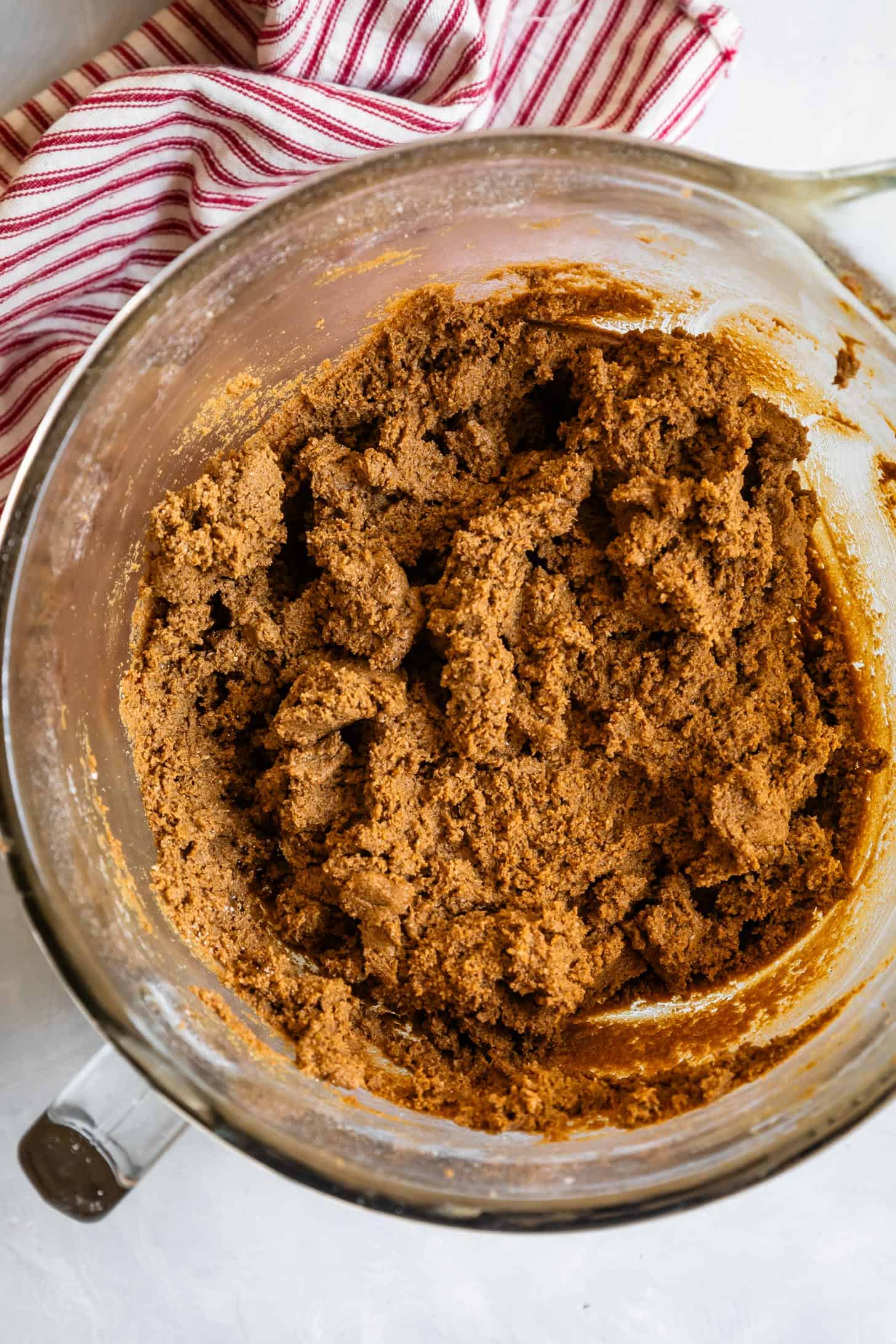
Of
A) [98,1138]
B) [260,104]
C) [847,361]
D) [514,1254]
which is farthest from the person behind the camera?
[514,1254]

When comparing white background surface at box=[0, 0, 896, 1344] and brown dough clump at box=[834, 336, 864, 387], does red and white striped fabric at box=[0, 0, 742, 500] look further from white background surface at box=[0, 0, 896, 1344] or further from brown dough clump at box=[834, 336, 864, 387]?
brown dough clump at box=[834, 336, 864, 387]

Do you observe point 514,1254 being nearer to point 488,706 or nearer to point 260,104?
point 488,706

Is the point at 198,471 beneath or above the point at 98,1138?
above

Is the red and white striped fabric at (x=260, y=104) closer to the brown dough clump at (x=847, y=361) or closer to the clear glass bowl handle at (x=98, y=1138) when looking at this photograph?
the brown dough clump at (x=847, y=361)

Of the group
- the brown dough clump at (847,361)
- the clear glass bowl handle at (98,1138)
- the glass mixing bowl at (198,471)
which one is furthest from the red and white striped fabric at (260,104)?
the clear glass bowl handle at (98,1138)

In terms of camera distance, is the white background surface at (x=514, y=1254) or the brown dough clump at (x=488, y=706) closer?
the brown dough clump at (x=488, y=706)

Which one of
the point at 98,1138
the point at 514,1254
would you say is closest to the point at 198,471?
the point at 98,1138

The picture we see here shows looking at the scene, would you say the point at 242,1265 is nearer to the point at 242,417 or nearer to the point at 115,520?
the point at 115,520
